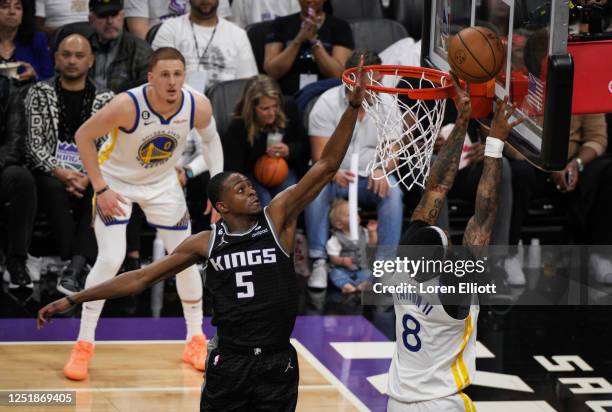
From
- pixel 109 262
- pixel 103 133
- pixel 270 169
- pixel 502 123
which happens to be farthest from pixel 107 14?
pixel 502 123

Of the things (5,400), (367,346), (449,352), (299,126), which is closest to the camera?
(449,352)

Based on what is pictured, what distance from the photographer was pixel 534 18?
494 cm

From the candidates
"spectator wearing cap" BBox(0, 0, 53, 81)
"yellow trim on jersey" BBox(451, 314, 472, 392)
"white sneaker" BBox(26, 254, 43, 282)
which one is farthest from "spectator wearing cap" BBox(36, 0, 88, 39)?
"yellow trim on jersey" BBox(451, 314, 472, 392)

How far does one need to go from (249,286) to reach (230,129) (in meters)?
4.00

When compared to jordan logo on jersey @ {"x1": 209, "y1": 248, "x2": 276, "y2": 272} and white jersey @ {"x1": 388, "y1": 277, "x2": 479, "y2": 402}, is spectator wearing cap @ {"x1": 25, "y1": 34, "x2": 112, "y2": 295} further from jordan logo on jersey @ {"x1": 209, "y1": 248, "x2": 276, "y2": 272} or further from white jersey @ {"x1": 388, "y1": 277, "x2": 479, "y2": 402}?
white jersey @ {"x1": 388, "y1": 277, "x2": 479, "y2": 402}

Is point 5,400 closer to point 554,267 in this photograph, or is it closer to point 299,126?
point 299,126

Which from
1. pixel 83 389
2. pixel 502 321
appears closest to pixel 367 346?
pixel 502 321

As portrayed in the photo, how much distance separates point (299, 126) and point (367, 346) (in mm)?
2242

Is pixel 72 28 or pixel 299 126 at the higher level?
pixel 72 28

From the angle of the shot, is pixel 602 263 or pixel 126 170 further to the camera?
pixel 602 263

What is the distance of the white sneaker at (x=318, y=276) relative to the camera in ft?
28.3

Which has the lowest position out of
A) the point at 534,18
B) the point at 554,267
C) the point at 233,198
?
the point at 554,267

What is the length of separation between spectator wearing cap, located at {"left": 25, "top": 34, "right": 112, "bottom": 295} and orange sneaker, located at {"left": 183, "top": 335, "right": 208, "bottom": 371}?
166 centimetres

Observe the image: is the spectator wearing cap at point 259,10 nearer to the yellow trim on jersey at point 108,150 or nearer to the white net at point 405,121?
the yellow trim on jersey at point 108,150
